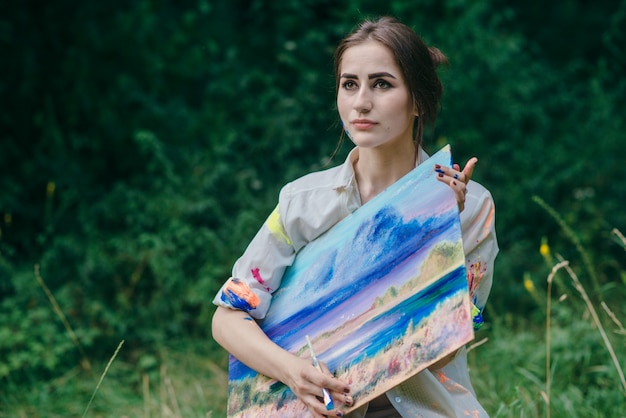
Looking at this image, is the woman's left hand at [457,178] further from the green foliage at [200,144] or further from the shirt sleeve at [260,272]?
the green foliage at [200,144]

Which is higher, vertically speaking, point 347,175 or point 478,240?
point 347,175

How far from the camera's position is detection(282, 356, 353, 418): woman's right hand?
5.84 feet

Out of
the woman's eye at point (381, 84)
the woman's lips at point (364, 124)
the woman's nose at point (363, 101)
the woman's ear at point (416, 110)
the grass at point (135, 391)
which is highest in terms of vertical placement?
the woman's eye at point (381, 84)

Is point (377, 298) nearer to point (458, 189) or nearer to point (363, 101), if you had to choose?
point (458, 189)

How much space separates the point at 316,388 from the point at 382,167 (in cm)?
59

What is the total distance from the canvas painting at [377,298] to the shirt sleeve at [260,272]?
0.10ft

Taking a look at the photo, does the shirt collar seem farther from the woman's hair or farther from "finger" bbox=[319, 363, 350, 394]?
"finger" bbox=[319, 363, 350, 394]

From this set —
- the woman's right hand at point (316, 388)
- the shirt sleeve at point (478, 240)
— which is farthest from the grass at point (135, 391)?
the shirt sleeve at point (478, 240)

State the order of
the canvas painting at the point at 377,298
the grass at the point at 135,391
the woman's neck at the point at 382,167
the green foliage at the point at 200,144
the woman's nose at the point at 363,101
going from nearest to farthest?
1. the canvas painting at the point at 377,298
2. the woman's nose at the point at 363,101
3. the woman's neck at the point at 382,167
4. the grass at the point at 135,391
5. the green foliage at the point at 200,144

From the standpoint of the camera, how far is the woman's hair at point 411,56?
76.4 inches

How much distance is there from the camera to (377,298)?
1.87 m

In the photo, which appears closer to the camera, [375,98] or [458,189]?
[458,189]

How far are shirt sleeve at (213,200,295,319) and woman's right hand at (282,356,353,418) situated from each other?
235mm

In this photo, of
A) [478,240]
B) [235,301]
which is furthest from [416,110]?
[235,301]
